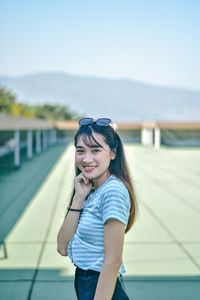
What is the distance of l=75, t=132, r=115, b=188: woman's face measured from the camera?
6.40ft

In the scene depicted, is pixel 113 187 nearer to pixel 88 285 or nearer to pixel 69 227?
pixel 69 227

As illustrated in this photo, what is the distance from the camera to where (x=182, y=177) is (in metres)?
14.7

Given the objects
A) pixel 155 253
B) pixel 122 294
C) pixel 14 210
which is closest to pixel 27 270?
pixel 155 253

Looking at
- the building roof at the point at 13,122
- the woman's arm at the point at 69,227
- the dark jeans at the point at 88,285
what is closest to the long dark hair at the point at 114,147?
the woman's arm at the point at 69,227

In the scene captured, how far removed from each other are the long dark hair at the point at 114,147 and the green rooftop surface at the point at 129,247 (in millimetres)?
251

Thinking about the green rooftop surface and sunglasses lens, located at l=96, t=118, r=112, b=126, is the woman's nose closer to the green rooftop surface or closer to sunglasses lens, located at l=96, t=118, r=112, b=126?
sunglasses lens, located at l=96, t=118, r=112, b=126

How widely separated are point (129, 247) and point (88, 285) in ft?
13.3

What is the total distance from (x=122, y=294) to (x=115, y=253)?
1.24 feet

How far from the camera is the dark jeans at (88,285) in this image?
1827 millimetres

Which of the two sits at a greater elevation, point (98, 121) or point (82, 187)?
point (98, 121)

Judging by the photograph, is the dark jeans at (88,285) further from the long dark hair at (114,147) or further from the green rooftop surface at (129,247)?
the green rooftop surface at (129,247)

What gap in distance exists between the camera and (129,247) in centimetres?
575

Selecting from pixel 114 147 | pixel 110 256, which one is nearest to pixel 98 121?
pixel 114 147

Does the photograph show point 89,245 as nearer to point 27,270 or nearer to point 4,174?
point 27,270
